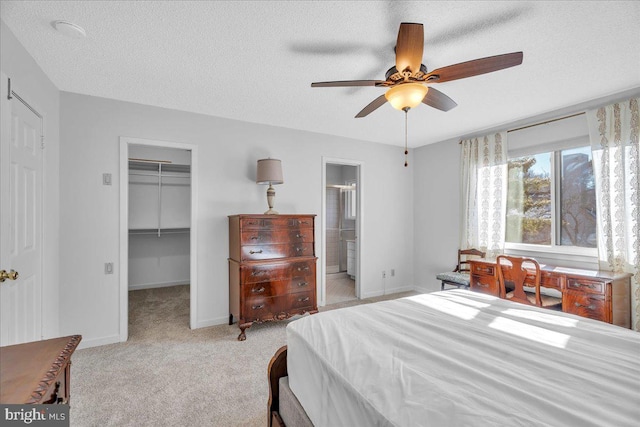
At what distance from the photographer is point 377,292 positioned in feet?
15.8

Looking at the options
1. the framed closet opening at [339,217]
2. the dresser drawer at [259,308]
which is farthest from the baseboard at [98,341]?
the framed closet opening at [339,217]

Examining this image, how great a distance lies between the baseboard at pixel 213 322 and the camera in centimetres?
344

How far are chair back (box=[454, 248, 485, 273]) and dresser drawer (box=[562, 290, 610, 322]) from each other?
1.21m

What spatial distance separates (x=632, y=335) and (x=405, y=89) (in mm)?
1832

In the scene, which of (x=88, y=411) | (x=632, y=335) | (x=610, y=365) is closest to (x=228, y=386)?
(x=88, y=411)

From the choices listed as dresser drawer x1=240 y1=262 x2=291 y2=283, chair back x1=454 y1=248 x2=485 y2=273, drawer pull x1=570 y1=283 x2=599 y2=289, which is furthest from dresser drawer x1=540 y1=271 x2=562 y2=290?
dresser drawer x1=240 y1=262 x2=291 y2=283

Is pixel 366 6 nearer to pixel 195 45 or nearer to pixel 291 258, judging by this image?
pixel 195 45

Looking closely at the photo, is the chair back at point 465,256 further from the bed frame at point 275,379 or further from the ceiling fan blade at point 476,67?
the bed frame at point 275,379

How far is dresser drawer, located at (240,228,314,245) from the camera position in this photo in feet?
10.6

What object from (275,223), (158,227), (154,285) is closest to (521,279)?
(275,223)

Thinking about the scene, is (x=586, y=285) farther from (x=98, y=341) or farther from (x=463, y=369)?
(x=98, y=341)

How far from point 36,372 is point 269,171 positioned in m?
2.79

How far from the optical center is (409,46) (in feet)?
5.46

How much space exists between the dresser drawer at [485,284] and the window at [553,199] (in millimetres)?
755
